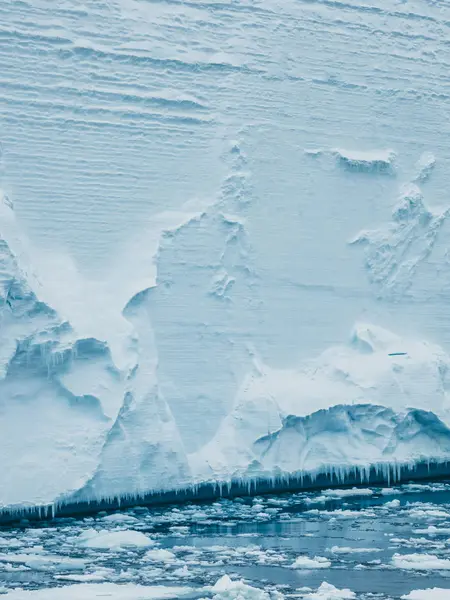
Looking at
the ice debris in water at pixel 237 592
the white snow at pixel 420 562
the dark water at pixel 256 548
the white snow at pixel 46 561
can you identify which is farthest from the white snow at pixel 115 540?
the white snow at pixel 420 562

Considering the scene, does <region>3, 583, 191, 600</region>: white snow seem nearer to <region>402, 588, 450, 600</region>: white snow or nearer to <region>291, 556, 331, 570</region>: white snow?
<region>291, 556, 331, 570</region>: white snow

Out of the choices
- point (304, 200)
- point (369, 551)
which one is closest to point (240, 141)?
point (304, 200)

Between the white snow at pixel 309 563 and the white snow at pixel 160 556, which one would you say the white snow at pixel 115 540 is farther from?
the white snow at pixel 309 563

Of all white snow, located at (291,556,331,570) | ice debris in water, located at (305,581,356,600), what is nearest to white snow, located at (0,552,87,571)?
white snow, located at (291,556,331,570)

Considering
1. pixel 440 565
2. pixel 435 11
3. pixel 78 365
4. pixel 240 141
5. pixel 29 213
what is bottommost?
pixel 440 565

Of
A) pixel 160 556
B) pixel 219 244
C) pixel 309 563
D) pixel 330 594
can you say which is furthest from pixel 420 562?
pixel 219 244

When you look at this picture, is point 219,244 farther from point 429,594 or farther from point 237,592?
point 429,594

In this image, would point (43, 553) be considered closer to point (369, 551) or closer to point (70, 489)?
point (70, 489)
